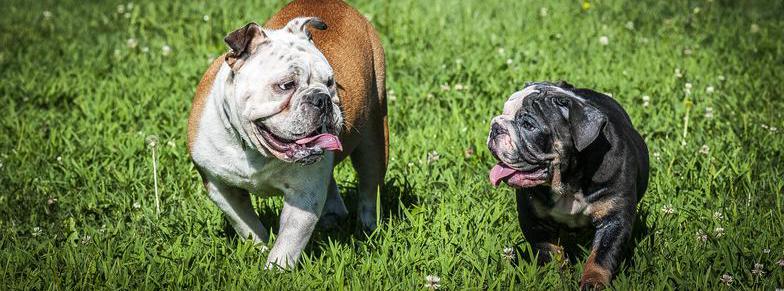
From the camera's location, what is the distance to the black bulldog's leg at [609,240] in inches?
197

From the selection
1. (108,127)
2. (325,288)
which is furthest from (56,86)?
(325,288)

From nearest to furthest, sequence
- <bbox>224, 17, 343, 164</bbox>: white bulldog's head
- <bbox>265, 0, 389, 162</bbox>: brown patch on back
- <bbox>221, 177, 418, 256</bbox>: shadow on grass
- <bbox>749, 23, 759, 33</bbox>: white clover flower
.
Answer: <bbox>224, 17, 343, 164</bbox>: white bulldog's head
<bbox>265, 0, 389, 162</bbox>: brown patch on back
<bbox>221, 177, 418, 256</bbox>: shadow on grass
<bbox>749, 23, 759, 33</bbox>: white clover flower

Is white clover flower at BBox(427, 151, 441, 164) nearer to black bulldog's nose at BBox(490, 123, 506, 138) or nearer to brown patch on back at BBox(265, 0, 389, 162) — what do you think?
brown patch on back at BBox(265, 0, 389, 162)

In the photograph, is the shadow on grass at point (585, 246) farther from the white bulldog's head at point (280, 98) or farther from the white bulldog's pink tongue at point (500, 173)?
the white bulldog's head at point (280, 98)

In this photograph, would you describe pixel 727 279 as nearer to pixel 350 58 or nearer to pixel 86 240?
pixel 350 58

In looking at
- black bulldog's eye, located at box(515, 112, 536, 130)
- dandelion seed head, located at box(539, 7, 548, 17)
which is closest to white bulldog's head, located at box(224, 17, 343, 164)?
black bulldog's eye, located at box(515, 112, 536, 130)

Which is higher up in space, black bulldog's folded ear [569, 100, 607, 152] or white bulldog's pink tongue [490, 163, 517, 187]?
black bulldog's folded ear [569, 100, 607, 152]

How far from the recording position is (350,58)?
19.7ft

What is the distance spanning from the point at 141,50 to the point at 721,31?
571 cm

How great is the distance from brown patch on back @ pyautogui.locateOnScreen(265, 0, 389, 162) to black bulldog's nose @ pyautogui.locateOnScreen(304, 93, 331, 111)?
25.8 inches

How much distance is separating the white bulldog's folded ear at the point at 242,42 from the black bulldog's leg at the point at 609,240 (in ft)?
6.26

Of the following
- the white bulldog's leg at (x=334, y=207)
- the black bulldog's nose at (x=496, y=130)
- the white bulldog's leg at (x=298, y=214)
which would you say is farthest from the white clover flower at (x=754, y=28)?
the white bulldog's leg at (x=298, y=214)

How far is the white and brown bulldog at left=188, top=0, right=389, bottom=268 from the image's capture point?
500cm

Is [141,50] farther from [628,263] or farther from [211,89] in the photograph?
[628,263]
